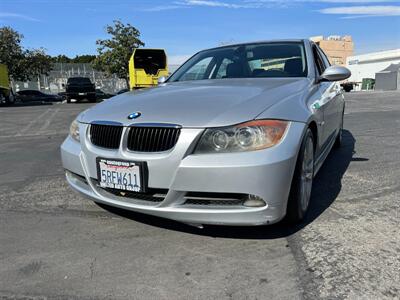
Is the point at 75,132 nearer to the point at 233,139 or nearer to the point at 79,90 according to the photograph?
the point at 233,139

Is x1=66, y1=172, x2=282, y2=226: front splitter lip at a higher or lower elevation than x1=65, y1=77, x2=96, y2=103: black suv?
higher

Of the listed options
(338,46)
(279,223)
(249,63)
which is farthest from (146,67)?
(338,46)

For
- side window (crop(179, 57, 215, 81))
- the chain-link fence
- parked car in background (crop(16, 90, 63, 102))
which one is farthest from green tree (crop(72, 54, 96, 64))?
side window (crop(179, 57, 215, 81))

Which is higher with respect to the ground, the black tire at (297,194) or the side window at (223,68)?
the side window at (223,68)

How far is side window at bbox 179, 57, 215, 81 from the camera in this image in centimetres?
474

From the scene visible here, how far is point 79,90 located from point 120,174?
26098 millimetres

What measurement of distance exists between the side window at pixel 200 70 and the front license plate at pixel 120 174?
6.43ft

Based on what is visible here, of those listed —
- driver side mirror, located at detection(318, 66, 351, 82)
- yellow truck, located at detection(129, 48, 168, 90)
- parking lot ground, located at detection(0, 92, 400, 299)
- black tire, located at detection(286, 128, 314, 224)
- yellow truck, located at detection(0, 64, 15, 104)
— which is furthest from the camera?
yellow truck, located at detection(0, 64, 15, 104)

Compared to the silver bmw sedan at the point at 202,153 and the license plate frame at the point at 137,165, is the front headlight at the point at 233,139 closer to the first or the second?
the silver bmw sedan at the point at 202,153

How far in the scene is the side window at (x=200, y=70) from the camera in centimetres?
474

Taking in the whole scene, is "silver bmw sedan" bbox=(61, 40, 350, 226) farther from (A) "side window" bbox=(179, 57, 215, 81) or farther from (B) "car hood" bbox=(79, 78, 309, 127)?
(A) "side window" bbox=(179, 57, 215, 81)

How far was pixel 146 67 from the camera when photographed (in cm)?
2419

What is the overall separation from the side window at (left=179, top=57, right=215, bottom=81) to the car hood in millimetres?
782

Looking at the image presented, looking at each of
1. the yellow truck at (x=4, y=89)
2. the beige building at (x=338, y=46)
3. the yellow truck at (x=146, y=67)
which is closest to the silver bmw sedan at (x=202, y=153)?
the yellow truck at (x=146, y=67)
